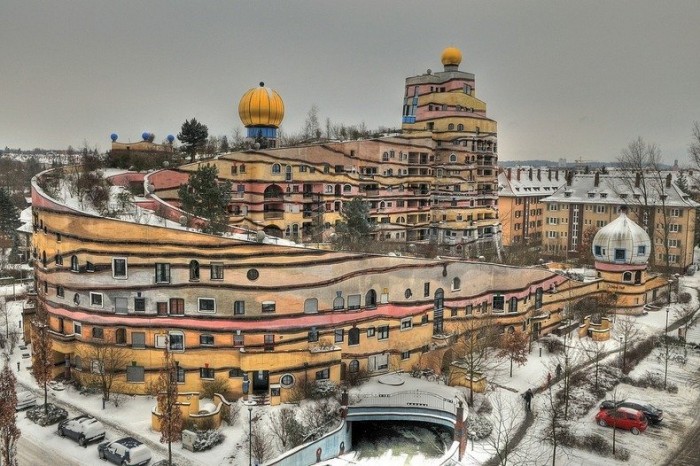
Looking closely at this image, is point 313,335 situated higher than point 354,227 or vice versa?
point 354,227

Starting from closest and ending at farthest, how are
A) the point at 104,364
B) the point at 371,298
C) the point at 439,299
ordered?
the point at 104,364 < the point at 371,298 < the point at 439,299

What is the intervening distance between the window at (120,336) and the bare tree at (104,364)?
0.34 m

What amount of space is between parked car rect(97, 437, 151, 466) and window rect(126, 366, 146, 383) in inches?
244

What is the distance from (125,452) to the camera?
83.1ft

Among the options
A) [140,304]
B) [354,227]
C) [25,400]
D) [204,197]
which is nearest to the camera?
[25,400]

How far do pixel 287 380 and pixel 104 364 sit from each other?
31.9 feet

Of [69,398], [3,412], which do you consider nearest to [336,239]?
[69,398]

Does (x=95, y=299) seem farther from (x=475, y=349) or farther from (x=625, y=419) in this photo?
(x=625, y=419)

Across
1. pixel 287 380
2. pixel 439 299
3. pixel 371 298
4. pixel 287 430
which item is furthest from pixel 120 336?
pixel 439 299

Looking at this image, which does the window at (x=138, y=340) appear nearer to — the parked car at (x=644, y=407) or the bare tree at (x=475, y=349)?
the bare tree at (x=475, y=349)

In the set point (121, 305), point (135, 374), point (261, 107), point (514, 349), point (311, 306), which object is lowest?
point (135, 374)

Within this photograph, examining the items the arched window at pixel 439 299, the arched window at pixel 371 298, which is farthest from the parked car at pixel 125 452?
the arched window at pixel 439 299

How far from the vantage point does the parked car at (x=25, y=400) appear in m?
30.7

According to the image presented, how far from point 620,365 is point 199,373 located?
26.0 m
